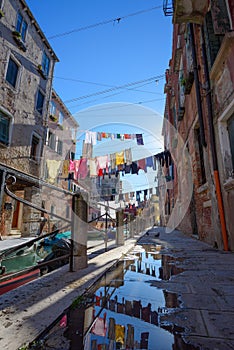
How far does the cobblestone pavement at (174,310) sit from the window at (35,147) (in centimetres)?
1022

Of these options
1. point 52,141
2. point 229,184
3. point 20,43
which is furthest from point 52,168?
point 229,184

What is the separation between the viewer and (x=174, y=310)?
4.41 feet

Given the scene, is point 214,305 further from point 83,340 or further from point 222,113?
point 222,113

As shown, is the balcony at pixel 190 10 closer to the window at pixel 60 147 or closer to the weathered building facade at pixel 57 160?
the weathered building facade at pixel 57 160

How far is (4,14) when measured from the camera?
9102 millimetres

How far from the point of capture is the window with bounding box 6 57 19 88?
947 centimetres

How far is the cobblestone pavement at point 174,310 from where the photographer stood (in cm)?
101

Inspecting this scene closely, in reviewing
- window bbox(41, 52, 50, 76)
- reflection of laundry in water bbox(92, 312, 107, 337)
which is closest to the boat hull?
reflection of laundry in water bbox(92, 312, 107, 337)

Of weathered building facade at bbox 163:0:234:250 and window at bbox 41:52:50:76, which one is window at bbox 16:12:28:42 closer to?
window at bbox 41:52:50:76

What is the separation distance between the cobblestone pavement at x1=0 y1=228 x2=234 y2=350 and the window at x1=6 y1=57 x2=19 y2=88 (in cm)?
1062

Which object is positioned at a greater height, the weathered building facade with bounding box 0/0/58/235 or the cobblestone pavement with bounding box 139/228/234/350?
the weathered building facade with bounding box 0/0/58/235

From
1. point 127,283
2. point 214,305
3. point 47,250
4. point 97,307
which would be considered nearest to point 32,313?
point 97,307

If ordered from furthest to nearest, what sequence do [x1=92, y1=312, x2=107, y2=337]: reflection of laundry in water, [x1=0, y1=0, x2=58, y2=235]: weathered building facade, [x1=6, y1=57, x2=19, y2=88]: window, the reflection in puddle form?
1. [x1=6, y1=57, x2=19, y2=88]: window
2. [x1=0, y1=0, x2=58, y2=235]: weathered building facade
3. [x1=92, y1=312, x2=107, y2=337]: reflection of laundry in water
4. the reflection in puddle

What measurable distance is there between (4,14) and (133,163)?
10229 mm
